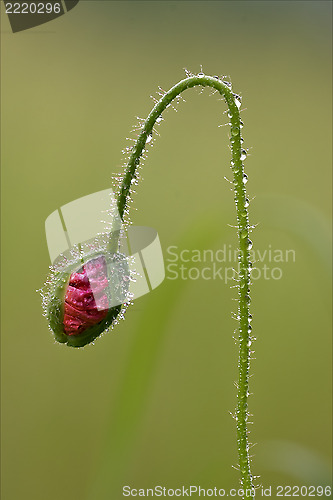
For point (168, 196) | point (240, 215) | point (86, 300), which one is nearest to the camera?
point (240, 215)

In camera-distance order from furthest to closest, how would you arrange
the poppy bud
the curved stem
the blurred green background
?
the blurred green background < the poppy bud < the curved stem

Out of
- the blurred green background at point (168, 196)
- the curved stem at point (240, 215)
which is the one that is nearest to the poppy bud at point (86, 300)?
the curved stem at point (240, 215)

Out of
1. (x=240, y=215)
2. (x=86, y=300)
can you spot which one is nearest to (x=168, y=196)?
(x=86, y=300)

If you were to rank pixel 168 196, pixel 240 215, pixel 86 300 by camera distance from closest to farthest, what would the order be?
pixel 240 215
pixel 86 300
pixel 168 196

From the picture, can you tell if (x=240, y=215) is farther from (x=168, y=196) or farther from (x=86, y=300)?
(x=168, y=196)

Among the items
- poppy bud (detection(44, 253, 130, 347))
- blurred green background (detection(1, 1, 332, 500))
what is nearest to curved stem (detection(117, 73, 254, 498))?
poppy bud (detection(44, 253, 130, 347))

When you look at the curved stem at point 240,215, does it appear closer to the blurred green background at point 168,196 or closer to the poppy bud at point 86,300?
the poppy bud at point 86,300

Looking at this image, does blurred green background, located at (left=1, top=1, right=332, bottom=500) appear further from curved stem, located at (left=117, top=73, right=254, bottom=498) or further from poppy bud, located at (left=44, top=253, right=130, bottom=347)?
curved stem, located at (left=117, top=73, right=254, bottom=498)

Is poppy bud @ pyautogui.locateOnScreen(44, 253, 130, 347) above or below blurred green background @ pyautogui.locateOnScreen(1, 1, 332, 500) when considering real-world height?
below

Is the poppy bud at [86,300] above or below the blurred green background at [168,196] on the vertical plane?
below

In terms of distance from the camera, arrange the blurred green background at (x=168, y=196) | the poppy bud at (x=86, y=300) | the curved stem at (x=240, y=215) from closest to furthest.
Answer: the curved stem at (x=240, y=215), the poppy bud at (x=86, y=300), the blurred green background at (x=168, y=196)
